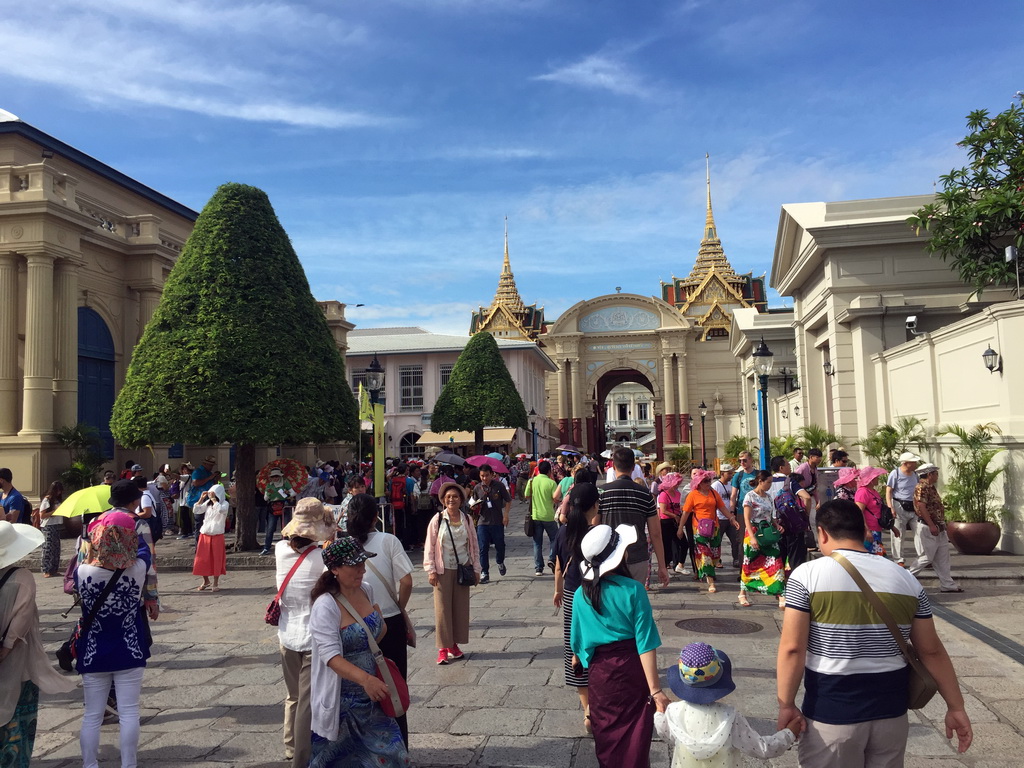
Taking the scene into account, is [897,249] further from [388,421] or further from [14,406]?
[388,421]

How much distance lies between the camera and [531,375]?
2105 inches

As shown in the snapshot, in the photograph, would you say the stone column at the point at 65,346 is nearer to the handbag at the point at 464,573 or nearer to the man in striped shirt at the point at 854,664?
the handbag at the point at 464,573

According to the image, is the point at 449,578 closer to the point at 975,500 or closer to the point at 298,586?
the point at 298,586

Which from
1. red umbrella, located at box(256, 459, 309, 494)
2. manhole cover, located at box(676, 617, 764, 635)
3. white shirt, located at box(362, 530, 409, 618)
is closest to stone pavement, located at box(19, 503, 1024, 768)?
manhole cover, located at box(676, 617, 764, 635)

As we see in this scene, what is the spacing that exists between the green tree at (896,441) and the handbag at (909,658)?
13156 millimetres

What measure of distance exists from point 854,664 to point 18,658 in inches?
154

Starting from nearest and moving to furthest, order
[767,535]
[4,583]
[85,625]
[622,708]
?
[622,708] → [4,583] → [85,625] → [767,535]

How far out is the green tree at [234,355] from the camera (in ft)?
47.2

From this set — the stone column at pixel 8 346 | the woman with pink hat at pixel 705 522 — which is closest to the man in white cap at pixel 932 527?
the woman with pink hat at pixel 705 522

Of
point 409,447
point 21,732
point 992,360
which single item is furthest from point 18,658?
point 409,447

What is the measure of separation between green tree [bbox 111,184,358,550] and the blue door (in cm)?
944

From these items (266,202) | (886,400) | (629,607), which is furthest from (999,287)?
(629,607)

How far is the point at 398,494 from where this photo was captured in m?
15.8

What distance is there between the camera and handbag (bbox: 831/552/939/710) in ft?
10.4
